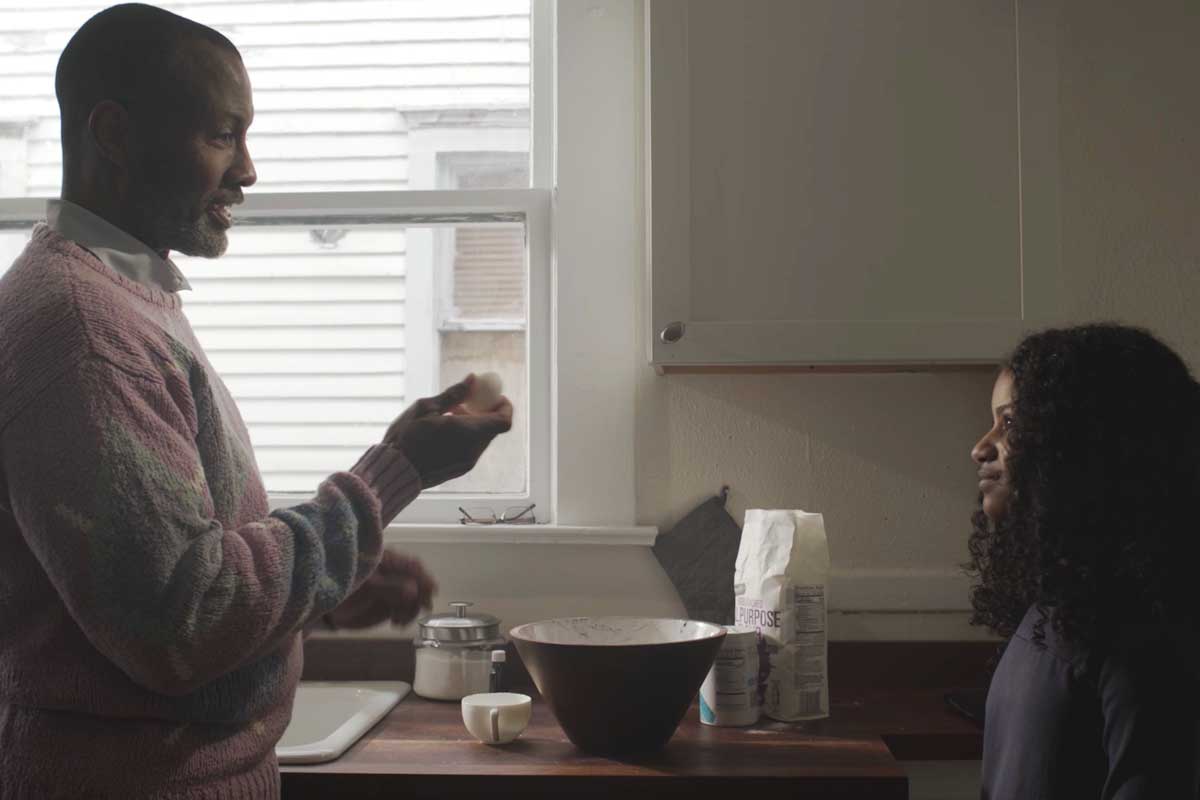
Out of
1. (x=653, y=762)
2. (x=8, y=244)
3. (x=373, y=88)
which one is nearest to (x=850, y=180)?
(x=653, y=762)

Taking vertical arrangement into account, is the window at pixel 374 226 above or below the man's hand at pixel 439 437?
above

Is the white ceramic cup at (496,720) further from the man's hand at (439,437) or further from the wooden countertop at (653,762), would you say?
the man's hand at (439,437)

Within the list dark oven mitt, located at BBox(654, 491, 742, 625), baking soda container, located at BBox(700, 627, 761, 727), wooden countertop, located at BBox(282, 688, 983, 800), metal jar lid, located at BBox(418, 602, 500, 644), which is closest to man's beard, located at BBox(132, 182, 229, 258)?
wooden countertop, located at BBox(282, 688, 983, 800)

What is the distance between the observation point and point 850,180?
1.63m

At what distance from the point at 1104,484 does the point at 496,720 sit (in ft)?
2.65

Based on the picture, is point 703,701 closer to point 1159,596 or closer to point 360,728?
point 360,728

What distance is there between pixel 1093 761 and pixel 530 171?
4.65 ft

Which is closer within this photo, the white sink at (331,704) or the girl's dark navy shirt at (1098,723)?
the girl's dark navy shirt at (1098,723)

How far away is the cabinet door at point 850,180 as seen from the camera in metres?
1.63

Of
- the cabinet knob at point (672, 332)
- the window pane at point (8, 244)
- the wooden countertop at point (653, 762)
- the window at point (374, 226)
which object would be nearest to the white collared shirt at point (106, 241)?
the wooden countertop at point (653, 762)

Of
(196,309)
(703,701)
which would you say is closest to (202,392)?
(703,701)

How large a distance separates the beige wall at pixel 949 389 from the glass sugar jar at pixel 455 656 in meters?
0.37

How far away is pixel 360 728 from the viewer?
151 centimetres

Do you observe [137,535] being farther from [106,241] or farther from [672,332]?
[672,332]
